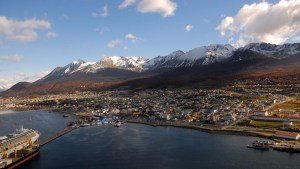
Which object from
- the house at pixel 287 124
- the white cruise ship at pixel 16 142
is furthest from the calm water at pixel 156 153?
the house at pixel 287 124

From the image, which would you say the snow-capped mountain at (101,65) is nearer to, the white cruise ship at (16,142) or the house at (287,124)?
the white cruise ship at (16,142)

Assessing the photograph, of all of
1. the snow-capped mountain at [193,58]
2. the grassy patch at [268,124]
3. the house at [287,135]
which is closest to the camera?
the house at [287,135]

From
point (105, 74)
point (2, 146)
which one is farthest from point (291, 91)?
point (105, 74)

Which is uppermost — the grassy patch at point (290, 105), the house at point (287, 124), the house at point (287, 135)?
the grassy patch at point (290, 105)

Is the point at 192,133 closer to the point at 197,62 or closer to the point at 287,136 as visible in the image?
the point at 287,136

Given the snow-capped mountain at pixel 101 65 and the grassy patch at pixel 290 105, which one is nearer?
the grassy patch at pixel 290 105

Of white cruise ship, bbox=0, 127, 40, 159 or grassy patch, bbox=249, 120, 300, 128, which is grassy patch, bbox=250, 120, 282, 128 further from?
white cruise ship, bbox=0, 127, 40, 159

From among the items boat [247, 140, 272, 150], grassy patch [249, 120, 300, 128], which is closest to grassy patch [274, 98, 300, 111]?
grassy patch [249, 120, 300, 128]

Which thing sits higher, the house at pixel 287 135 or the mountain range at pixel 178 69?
the mountain range at pixel 178 69
